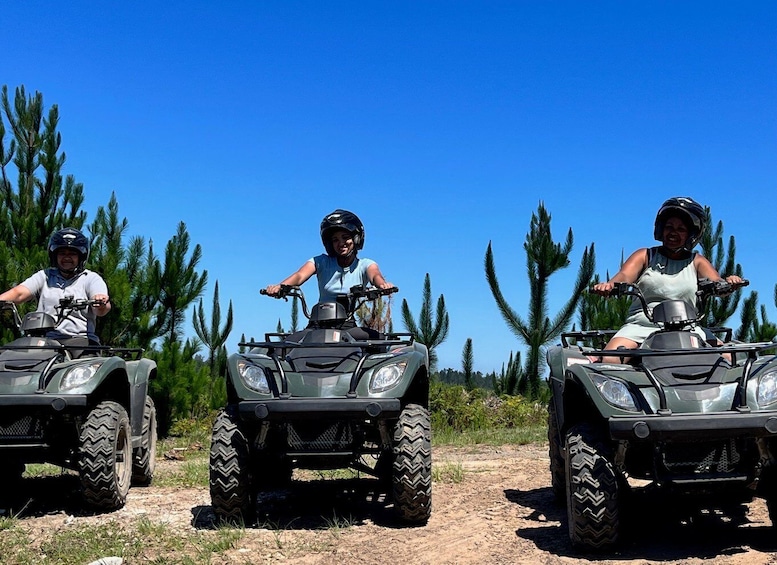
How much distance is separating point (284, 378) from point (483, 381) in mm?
14553

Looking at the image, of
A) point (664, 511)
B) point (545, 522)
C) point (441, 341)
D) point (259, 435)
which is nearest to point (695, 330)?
point (664, 511)

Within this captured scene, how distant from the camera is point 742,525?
5113 mm

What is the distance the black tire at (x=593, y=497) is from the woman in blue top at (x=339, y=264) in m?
2.34

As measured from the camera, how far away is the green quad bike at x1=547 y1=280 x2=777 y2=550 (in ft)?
14.1

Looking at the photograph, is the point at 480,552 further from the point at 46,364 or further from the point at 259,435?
the point at 46,364

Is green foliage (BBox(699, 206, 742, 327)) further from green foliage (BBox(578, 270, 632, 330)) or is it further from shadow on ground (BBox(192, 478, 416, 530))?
shadow on ground (BBox(192, 478, 416, 530))

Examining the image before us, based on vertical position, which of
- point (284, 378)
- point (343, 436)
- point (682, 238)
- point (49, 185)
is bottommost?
point (343, 436)

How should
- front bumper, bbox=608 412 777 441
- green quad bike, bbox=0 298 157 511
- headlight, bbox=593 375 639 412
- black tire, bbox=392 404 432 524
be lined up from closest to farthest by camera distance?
front bumper, bbox=608 412 777 441, headlight, bbox=593 375 639 412, black tire, bbox=392 404 432 524, green quad bike, bbox=0 298 157 511

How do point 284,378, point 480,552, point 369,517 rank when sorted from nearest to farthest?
point 480,552 → point 284,378 → point 369,517

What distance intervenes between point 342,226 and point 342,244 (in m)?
0.17

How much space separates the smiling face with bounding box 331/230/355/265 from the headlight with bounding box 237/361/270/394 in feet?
4.85

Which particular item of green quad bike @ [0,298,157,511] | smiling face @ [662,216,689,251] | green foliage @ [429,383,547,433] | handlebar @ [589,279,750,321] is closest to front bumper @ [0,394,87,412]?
green quad bike @ [0,298,157,511]

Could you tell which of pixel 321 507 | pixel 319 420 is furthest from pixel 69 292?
pixel 319 420

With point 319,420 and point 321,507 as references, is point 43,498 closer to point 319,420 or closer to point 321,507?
point 321,507
